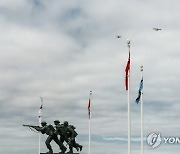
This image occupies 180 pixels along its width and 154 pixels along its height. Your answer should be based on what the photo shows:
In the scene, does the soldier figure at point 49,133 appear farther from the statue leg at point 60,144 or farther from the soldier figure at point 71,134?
the soldier figure at point 71,134

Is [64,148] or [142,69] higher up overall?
[142,69]

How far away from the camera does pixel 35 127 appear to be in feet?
117

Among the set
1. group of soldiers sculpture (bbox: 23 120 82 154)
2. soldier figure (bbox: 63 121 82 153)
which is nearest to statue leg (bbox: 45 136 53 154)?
group of soldiers sculpture (bbox: 23 120 82 154)

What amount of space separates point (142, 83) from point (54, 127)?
8.65m

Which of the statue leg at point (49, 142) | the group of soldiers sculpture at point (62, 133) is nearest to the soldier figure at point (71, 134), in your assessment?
the group of soldiers sculpture at point (62, 133)

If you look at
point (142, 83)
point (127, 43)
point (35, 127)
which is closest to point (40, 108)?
point (35, 127)

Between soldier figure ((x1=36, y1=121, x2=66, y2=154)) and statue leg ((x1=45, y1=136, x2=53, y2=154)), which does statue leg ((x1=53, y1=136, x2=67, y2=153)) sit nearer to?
soldier figure ((x1=36, y1=121, x2=66, y2=154))

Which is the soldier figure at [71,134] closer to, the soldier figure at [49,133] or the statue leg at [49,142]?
the soldier figure at [49,133]

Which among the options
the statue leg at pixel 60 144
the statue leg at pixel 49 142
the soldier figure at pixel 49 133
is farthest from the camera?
the statue leg at pixel 60 144

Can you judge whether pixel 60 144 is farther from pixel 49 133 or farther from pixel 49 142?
pixel 49 133

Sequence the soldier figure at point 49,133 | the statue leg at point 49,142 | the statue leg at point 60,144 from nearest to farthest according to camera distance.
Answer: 1. the statue leg at point 49,142
2. the soldier figure at point 49,133
3. the statue leg at point 60,144

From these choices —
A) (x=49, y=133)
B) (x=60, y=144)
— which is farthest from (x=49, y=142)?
(x=60, y=144)

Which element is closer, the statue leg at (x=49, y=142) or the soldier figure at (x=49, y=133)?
the statue leg at (x=49, y=142)

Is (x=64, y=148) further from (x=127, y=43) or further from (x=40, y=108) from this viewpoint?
(x=40, y=108)
